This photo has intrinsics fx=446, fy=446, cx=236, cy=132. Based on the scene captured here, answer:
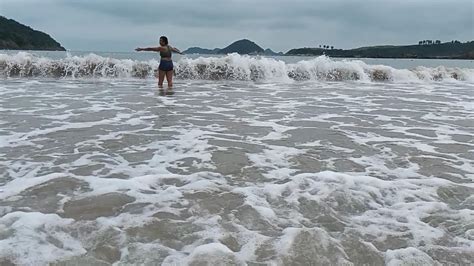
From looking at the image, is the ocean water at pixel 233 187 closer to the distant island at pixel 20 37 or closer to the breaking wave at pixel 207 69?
the breaking wave at pixel 207 69

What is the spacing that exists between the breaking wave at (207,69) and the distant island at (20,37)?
80.2 m

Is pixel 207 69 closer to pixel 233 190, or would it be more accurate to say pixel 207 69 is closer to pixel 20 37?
pixel 233 190

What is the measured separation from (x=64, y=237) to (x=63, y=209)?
1.73 ft

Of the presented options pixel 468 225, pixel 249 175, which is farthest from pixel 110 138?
pixel 468 225

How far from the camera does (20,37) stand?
98938 mm

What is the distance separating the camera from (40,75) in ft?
65.7

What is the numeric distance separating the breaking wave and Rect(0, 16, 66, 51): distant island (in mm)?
80179

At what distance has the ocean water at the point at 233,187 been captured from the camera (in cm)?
314

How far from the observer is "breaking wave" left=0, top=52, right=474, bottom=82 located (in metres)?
20.2

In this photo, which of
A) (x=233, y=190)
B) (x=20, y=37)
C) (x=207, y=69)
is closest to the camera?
(x=233, y=190)

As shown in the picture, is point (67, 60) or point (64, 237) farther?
point (67, 60)

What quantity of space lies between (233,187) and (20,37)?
10825 cm

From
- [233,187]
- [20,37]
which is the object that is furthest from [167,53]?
[20,37]

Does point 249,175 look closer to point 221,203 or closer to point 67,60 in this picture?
point 221,203
